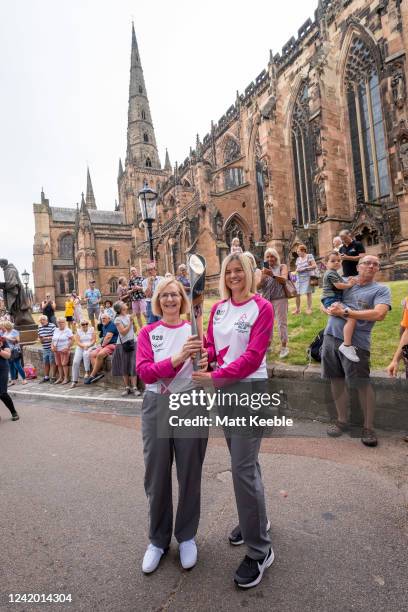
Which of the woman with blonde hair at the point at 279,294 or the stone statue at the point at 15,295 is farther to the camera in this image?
the stone statue at the point at 15,295

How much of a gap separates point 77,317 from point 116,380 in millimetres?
6562

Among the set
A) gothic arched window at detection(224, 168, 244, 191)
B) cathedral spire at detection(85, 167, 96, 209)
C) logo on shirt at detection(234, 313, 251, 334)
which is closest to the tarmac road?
logo on shirt at detection(234, 313, 251, 334)

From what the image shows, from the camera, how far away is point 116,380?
24.1 ft

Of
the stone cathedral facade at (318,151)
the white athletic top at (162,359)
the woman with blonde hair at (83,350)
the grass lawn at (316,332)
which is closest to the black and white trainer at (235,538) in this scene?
the white athletic top at (162,359)

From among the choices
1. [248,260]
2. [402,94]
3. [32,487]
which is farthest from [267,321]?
[402,94]

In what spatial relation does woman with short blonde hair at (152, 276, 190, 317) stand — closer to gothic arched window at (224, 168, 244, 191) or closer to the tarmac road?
the tarmac road

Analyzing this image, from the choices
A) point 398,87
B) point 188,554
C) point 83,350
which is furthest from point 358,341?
point 398,87

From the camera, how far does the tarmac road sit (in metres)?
1.85

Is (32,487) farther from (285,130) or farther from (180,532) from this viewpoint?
(285,130)

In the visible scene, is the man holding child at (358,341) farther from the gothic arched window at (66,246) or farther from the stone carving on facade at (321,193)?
the gothic arched window at (66,246)

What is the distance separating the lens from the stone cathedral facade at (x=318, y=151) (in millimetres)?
15344

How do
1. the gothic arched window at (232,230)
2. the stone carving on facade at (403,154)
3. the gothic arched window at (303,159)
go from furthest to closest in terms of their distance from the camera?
the gothic arched window at (232,230), the gothic arched window at (303,159), the stone carving on facade at (403,154)

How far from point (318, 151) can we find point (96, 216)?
163 ft

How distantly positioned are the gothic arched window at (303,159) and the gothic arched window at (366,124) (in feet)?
11.6
